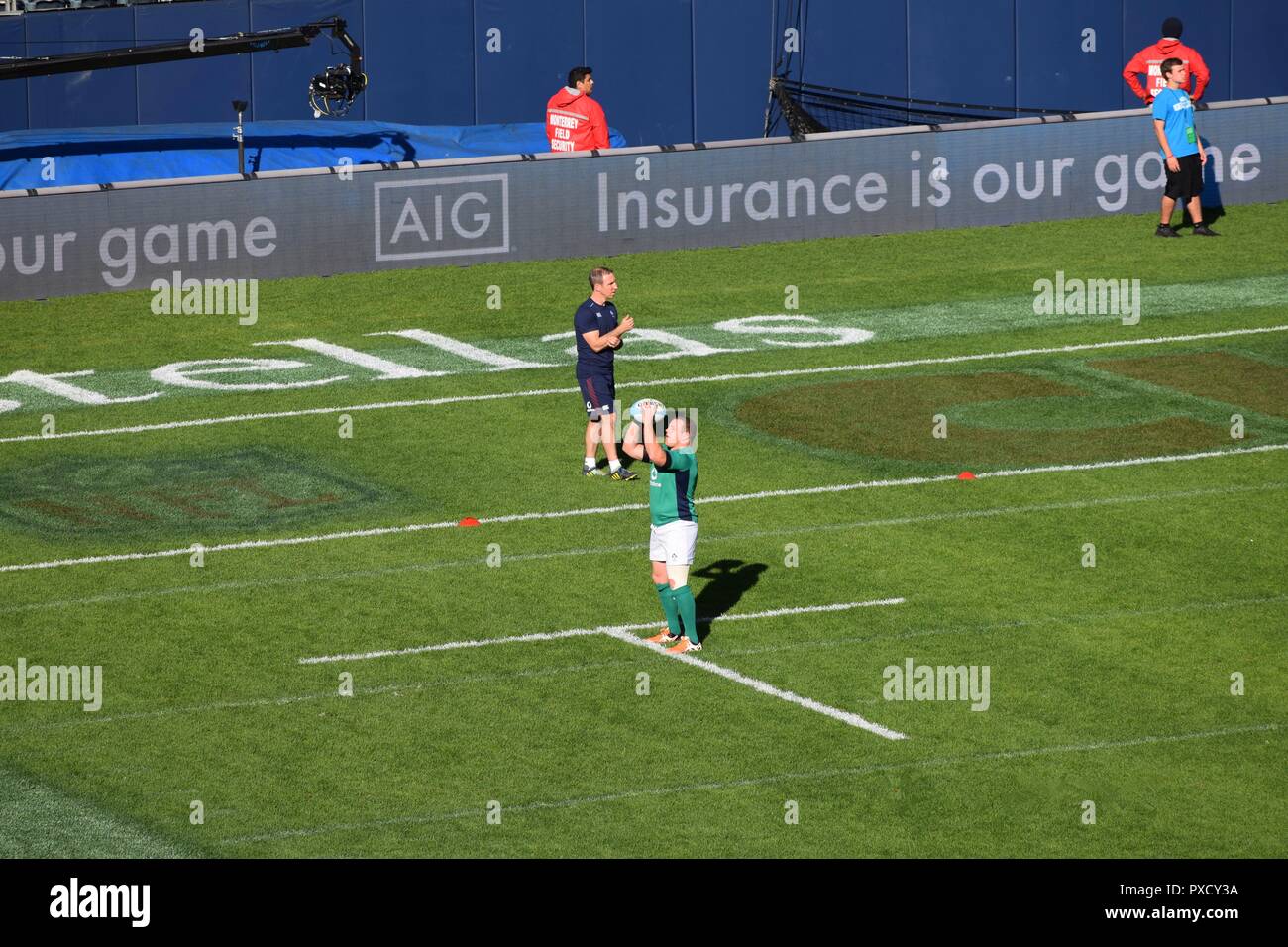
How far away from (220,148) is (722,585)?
18375 mm

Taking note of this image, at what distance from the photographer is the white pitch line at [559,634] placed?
16.4 m

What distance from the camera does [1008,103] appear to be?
4016cm

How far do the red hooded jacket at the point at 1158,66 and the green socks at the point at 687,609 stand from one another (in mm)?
18612

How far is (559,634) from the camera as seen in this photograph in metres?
16.9

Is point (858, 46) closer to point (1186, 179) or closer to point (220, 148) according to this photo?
point (1186, 179)

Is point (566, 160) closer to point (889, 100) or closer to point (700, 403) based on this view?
point (700, 403)

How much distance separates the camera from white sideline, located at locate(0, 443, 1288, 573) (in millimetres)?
19067

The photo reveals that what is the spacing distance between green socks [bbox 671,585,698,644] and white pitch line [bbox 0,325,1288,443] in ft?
28.0

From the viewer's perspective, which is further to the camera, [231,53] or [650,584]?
[231,53]

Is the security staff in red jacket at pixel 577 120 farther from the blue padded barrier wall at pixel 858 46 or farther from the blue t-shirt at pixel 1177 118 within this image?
the blue padded barrier wall at pixel 858 46

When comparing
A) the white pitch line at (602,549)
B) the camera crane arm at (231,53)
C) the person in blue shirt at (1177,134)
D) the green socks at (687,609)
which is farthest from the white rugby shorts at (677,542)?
the camera crane arm at (231,53)

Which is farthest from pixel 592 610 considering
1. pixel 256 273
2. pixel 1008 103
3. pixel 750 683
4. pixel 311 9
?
pixel 1008 103

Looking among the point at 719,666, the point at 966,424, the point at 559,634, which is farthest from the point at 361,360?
the point at 719,666

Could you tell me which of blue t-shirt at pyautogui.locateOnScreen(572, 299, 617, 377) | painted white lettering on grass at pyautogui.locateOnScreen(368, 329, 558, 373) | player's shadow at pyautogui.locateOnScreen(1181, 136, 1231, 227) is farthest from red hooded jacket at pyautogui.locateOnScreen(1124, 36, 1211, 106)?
blue t-shirt at pyautogui.locateOnScreen(572, 299, 617, 377)
